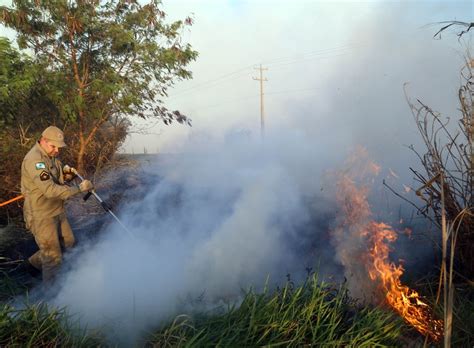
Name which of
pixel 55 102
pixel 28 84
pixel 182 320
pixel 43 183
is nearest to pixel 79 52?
pixel 55 102

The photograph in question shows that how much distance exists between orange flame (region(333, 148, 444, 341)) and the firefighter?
2983 millimetres

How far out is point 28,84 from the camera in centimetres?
694

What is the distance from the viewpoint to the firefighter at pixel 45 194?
15.8ft

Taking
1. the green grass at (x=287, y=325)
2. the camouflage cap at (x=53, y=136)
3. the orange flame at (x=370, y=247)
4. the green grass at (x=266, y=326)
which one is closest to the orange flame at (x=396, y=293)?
the orange flame at (x=370, y=247)

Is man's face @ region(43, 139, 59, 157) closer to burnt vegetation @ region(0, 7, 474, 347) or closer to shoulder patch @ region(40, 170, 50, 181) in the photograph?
shoulder patch @ region(40, 170, 50, 181)

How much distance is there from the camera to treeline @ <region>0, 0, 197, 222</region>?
7773 mm

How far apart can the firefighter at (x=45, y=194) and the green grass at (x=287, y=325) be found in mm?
2182

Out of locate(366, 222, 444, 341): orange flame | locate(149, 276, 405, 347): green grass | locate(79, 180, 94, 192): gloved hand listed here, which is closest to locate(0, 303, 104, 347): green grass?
locate(149, 276, 405, 347): green grass

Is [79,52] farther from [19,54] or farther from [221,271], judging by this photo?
[221,271]

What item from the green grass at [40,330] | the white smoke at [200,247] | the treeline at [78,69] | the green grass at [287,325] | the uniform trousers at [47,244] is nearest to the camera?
the green grass at [40,330]

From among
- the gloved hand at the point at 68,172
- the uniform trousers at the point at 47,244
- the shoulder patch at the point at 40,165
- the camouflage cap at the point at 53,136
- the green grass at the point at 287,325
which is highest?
the camouflage cap at the point at 53,136

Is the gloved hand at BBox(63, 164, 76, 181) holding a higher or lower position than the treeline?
lower

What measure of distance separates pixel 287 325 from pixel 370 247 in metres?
1.62

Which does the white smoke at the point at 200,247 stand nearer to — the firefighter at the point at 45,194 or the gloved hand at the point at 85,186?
the firefighter at the point at 45,194
